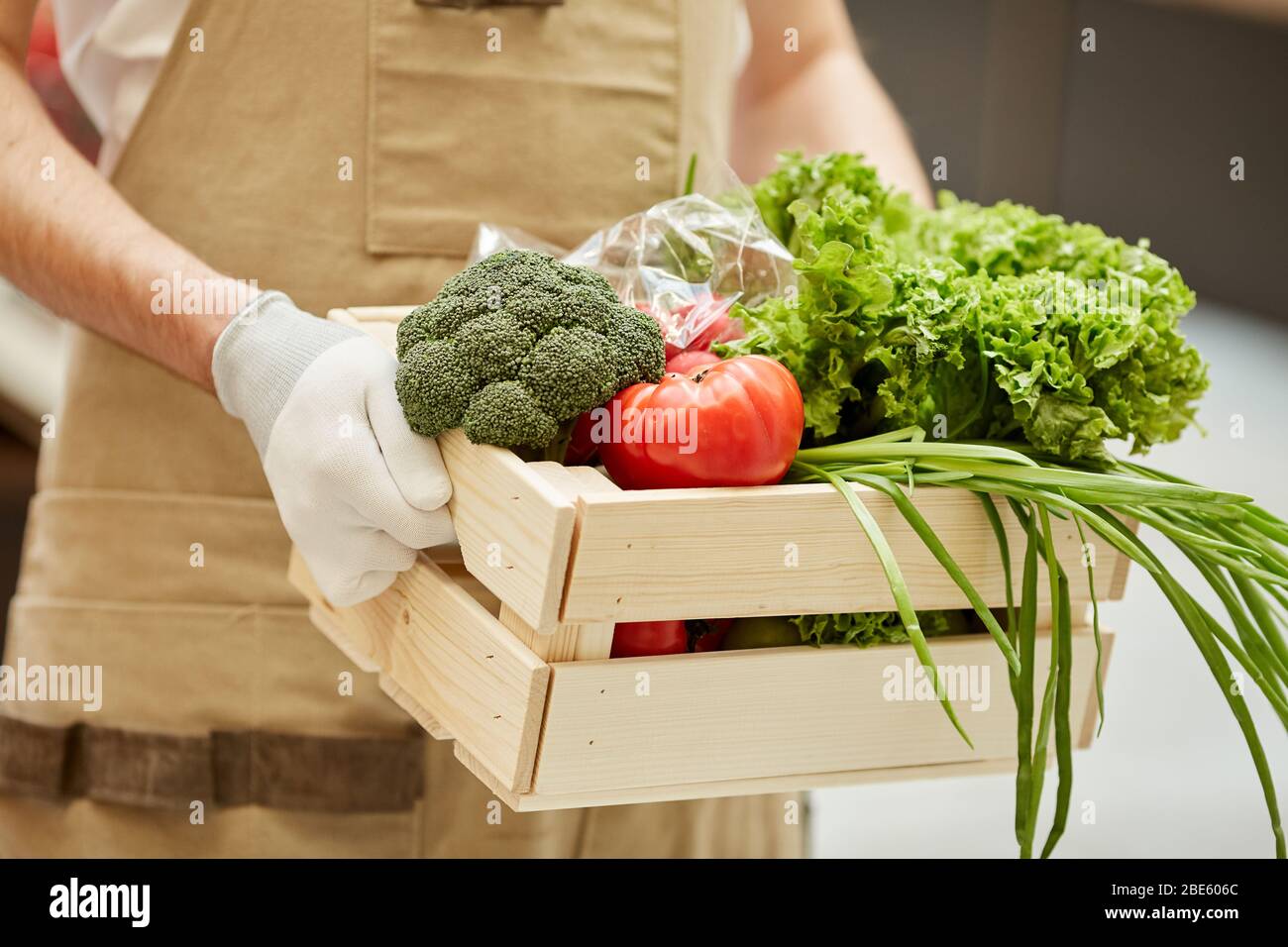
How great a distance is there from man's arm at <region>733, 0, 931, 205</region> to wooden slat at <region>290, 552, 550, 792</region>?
3.32 ft

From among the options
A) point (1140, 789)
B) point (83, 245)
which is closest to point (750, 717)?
point (83, 245)

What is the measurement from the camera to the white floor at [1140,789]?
3.32 m

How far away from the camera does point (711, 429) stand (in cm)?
108

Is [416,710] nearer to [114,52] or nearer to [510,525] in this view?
[510,525]

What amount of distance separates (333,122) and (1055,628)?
39.7 inches

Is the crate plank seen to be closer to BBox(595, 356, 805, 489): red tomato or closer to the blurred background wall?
BBox(595, 356, 805, 489): red tomato

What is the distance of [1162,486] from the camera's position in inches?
42.9

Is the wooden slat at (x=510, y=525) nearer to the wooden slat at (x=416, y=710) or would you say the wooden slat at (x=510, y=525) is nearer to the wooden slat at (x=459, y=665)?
the wooden slat at (x=459, y=665)

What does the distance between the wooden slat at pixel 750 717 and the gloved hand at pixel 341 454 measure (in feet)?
0.72

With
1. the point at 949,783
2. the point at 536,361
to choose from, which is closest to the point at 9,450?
the point at 949,783

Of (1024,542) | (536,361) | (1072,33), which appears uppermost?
(1072,33)

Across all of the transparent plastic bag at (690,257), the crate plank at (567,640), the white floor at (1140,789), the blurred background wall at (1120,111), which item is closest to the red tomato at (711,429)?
the crate plank at (567,640)

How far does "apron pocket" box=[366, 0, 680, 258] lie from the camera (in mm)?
1542

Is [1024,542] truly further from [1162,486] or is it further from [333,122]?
[333,122]
